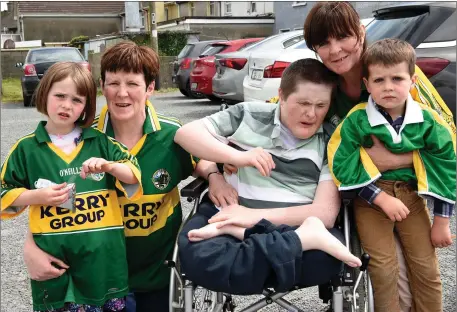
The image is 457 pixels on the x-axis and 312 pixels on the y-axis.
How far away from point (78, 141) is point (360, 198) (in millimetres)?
1284

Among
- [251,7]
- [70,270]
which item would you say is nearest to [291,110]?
[70,270]

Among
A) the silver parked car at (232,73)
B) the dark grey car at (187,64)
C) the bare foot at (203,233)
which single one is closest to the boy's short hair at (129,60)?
the bare foot at (203,233)

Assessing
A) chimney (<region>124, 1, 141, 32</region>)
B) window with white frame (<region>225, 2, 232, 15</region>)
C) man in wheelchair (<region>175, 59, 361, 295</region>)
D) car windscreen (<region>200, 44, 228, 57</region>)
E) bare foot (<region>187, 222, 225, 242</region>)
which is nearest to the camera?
man in wheelchair (<region>175, 59, 361, 295</region>)

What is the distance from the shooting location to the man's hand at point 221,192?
2.67 meters

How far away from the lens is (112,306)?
2703mm

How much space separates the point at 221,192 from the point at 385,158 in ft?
2.44

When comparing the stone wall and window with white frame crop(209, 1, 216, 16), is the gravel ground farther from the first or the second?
the stone wall

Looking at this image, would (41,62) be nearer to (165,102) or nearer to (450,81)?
(165,102)

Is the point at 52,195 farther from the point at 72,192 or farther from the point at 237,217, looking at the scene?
the point at 237,217

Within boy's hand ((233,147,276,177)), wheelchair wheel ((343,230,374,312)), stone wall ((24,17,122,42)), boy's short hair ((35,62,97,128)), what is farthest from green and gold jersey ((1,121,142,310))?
stone wall ((24,17,122,42))

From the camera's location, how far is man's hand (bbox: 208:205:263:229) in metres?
2.42

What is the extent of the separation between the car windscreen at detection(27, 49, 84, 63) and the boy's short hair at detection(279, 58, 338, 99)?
1468cm

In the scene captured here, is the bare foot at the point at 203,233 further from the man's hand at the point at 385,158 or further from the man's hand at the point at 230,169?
the man's hand at the point at 385,158

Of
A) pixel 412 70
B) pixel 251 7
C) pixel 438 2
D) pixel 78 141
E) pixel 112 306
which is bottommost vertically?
pixel 112 306
